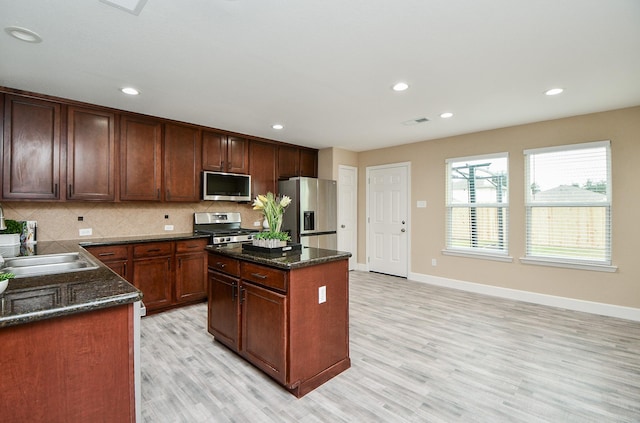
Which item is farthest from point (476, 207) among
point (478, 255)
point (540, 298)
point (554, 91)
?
point (554, 91)

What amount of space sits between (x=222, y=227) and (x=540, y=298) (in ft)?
15.4

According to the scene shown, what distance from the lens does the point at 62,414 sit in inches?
46.2

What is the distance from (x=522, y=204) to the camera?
4.28 meters

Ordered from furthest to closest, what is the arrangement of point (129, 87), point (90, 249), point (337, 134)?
point (337, 134) < point (90, 249) < point (129, 87)

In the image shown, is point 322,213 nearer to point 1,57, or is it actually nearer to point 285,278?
point 285,278

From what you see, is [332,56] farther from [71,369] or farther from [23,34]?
[71,369]

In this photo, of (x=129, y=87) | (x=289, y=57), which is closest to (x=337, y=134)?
(x=289, y=57)

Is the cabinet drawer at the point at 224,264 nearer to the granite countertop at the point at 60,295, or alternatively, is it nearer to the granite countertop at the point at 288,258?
the granite countertop at the point at 288,258

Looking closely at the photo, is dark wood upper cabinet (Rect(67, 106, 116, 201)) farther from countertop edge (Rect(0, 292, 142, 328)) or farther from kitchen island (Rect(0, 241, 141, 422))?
countertop edge (Rect(0, 292, 142, 328))

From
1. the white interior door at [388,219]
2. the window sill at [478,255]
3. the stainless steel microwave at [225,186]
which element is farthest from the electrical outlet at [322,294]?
the white interior door at [388,219]

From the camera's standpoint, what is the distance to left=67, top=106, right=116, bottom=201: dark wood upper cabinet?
3.35 m

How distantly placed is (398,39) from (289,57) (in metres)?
0.84

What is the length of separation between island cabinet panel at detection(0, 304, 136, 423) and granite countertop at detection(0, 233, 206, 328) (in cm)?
6

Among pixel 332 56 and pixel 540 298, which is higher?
pixel 332 56
